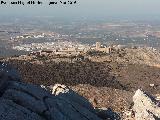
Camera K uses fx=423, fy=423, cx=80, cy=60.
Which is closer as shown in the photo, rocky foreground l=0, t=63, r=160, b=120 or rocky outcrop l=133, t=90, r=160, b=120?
rocky foreground l=0, t=63, r=160, b=120

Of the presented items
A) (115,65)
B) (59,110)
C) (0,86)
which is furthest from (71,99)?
(115,65)

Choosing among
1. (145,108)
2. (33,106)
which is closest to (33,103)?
(33,106)

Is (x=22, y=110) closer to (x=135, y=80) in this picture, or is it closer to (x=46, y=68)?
(x=46, y=68)

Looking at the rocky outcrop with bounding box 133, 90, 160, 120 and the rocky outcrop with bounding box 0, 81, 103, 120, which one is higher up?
the rocky outcrop with bounding box 0, 81, 103, 120

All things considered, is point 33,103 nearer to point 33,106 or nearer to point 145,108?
point 33,106

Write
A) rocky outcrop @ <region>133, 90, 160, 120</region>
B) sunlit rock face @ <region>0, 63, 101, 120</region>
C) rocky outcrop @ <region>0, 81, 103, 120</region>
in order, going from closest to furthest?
rocky outcrop @ <region>0, 81, 103, 120</region> → sunlit rock face @ <region>0, 63, 101, 120</region> → rocky outcrop @ <region>133, 90, 160, 120</region>

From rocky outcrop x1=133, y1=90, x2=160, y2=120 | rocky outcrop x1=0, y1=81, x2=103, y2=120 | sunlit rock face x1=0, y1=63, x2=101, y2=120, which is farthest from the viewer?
rocky outcrop x1=133, y1=90, x2=160, y2=120

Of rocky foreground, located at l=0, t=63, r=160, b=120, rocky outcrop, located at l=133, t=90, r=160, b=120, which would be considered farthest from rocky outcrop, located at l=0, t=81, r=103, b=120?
rocky outcrop, located at l=133, t=90, r=160, b=120

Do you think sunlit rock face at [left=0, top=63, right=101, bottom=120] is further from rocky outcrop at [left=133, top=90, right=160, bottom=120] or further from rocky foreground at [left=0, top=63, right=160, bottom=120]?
rocky outcrop at [left=133, top=90, right=160, bottom=120]

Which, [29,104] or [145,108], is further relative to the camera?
[145,108]
